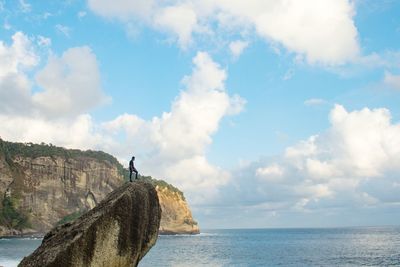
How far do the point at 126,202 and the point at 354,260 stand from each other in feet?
212

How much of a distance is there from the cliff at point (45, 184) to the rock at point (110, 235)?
152 meters

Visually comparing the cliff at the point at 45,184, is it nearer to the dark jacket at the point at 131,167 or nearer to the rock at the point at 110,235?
the dark jacket at the point at 131,167

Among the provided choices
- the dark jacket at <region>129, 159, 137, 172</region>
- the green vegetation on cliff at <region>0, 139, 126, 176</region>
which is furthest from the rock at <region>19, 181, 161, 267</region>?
the green vegetation on cliff at <region>0, 139, 126, 176</region>

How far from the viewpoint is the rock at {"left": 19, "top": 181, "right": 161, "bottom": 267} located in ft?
52.2

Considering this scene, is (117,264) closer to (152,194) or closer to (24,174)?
(152,194)

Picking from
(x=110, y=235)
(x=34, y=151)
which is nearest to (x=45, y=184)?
(x=34, y=151)

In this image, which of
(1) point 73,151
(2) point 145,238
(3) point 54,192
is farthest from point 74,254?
(1) point 73,151

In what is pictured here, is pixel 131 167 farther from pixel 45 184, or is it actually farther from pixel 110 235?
pixel 45 184

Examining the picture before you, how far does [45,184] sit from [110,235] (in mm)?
166590

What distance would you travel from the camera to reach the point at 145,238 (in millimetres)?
18688

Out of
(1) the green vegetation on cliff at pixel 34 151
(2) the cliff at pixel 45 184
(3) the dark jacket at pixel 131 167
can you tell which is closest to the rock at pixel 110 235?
(3) the dark jacket at pixel 131 167

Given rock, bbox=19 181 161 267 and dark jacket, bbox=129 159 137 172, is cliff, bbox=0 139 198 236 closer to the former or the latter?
dark jacket, bbox=129 159 137 172

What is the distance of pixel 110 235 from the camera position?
17.0 meters

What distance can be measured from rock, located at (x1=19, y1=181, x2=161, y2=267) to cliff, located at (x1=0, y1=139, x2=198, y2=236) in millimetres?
152295
